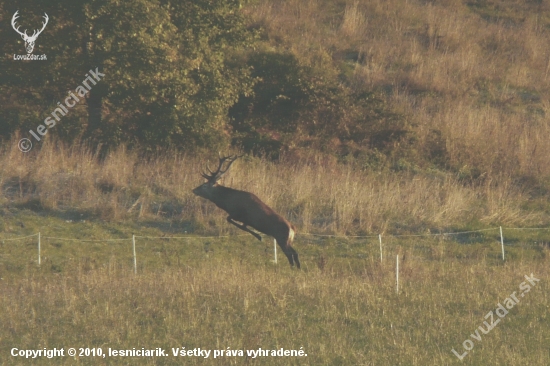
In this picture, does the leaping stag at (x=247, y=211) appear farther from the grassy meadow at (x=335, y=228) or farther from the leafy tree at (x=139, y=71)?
the leafy tree at (x=139, y=71)

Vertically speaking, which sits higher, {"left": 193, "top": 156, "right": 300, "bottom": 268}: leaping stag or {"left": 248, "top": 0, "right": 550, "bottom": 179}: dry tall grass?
{"left": 248, "top": 0, "right": 550, "bottom": 179}: dry tall grass

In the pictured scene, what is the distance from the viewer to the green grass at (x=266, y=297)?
1086 cm

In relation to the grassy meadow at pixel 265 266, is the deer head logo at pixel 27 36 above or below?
above

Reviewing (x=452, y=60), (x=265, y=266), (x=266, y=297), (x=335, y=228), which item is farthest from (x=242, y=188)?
(x=452, y=60)

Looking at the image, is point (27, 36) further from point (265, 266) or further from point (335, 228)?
point (265, 266)

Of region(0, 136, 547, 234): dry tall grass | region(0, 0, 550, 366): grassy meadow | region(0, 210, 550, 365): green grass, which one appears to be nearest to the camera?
region(0, 210, 550, 365): green grass

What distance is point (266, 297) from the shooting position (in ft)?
43.3

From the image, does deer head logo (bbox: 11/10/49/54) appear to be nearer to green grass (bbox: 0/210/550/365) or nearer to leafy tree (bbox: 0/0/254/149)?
leafy tree (bbox: 0/0/254/149)

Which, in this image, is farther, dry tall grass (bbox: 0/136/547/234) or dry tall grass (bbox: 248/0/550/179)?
dry tall grass (bbox: 248/0/550/179)

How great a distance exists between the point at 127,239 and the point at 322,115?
10.00 meters

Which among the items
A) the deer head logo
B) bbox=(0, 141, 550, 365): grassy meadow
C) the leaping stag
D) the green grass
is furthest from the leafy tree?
the leaping stag

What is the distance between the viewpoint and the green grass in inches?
428

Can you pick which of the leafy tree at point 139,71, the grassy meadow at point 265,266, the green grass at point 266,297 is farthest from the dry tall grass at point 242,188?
the leafy tree at point 139,71

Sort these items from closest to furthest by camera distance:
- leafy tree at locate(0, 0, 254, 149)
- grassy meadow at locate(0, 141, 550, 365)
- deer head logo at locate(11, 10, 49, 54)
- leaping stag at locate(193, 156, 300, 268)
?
1. grassy meadow at locate(0, 141, 550, 365)
2. leaping stag at locate(193, 156, 300, 268)
3. leafy tree at locate(0, 0, 254, 149)
4. deer head logo at locate(11, 10, 49, 54)
